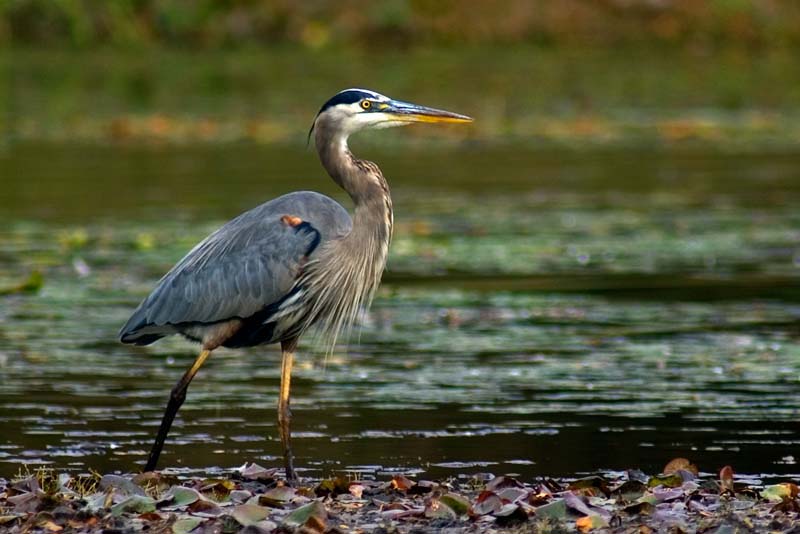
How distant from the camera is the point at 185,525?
623cm

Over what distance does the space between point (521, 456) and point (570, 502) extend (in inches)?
58.7

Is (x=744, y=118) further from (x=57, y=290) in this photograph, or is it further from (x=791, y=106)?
(x=57, y=290)

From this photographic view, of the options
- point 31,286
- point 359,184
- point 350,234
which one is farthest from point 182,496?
point 31,286

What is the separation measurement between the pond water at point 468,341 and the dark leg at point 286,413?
0.24m

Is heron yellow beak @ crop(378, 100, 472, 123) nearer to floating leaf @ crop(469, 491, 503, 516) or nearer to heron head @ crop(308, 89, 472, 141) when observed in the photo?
heron head @ crop(308, 89, 472, 141)

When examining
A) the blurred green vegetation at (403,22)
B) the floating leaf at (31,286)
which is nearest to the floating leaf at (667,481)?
the floating leaf at (31,286)

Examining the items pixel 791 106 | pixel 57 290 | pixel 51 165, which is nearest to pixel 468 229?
pixel 57 290

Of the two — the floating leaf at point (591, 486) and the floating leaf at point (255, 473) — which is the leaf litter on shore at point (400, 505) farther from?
the floating leaf at point (255, 473)

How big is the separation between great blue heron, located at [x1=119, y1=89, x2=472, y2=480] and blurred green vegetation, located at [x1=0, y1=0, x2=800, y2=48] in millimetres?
29631

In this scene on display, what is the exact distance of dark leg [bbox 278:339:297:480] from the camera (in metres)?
7.34

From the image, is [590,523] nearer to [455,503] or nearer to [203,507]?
[455,503]

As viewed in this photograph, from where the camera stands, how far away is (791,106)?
1062 inches

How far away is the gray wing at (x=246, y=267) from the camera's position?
762 cm

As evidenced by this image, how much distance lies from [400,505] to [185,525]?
809 millimetres
